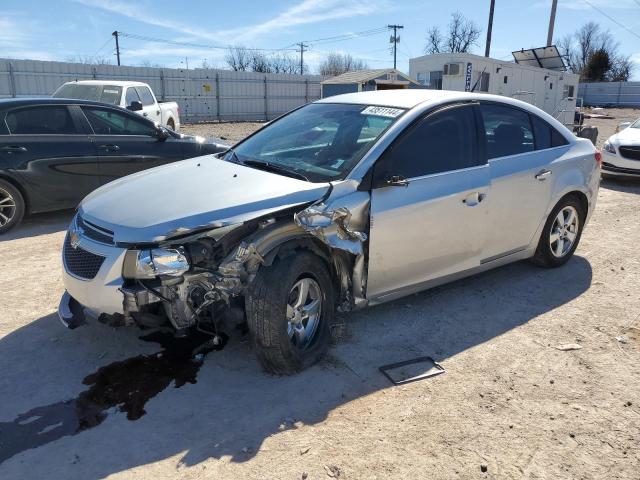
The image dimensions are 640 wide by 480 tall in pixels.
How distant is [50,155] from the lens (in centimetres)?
673

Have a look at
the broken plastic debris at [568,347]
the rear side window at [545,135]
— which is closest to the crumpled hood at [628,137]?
the rear side window at [545,135]

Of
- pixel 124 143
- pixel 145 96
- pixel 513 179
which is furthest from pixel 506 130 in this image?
pixel 145 96

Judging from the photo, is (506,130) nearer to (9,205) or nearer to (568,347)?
(568,347)

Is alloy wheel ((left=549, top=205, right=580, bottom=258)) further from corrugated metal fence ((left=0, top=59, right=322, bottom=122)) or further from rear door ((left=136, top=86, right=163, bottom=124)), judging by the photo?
corrugated metal fence ((left=0, top=59, right=322, bottom=122))

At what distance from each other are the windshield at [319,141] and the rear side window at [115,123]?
3.42m

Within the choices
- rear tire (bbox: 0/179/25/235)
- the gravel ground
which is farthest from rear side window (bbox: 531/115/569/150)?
the gravel ground

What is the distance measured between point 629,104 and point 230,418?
180 ft

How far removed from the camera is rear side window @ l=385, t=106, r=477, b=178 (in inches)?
155

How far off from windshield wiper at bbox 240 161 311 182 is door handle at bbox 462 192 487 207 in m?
1.35

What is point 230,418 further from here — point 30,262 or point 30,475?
point 30,262

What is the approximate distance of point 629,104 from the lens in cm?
4841

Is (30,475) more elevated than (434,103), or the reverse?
(434,103)

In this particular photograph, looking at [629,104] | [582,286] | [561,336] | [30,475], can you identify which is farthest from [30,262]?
[629,104]

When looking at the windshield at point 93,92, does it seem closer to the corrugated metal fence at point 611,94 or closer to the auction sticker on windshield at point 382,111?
the auction sticker on windshield at point 382,111
